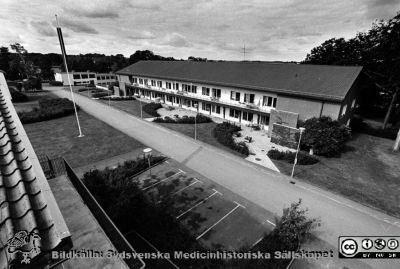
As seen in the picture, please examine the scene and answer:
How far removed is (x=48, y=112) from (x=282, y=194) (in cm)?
3700

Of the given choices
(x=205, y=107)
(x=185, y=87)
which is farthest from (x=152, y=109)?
(x=205, y=107)

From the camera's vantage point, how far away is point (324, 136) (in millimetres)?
20844

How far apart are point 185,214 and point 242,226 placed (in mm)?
3643

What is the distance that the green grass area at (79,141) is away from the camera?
21.2m

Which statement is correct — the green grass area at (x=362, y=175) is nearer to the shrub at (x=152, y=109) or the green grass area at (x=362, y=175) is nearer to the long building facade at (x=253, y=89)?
the long building facade at (x=253, y=89)

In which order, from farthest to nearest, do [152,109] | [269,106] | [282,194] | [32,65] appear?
1. [32,65]
2. [152,109]
3. [269,106]
4. [282,194]

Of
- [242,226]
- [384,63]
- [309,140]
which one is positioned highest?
[384,63]

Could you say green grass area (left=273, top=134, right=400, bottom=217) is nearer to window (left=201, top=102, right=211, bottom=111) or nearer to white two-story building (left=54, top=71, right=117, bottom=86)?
window (left=201, top=102, right=211, bottom=111)

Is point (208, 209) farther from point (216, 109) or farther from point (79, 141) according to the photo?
point (216, 109)

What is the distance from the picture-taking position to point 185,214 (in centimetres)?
1338

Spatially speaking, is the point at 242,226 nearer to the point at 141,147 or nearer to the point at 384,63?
the point at 141,147

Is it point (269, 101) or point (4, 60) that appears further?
point (4, 60)

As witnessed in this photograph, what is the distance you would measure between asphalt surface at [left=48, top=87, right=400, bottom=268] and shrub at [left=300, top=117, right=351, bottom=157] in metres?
6.47

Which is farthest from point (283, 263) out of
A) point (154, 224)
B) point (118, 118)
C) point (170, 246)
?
point (118, 118)
